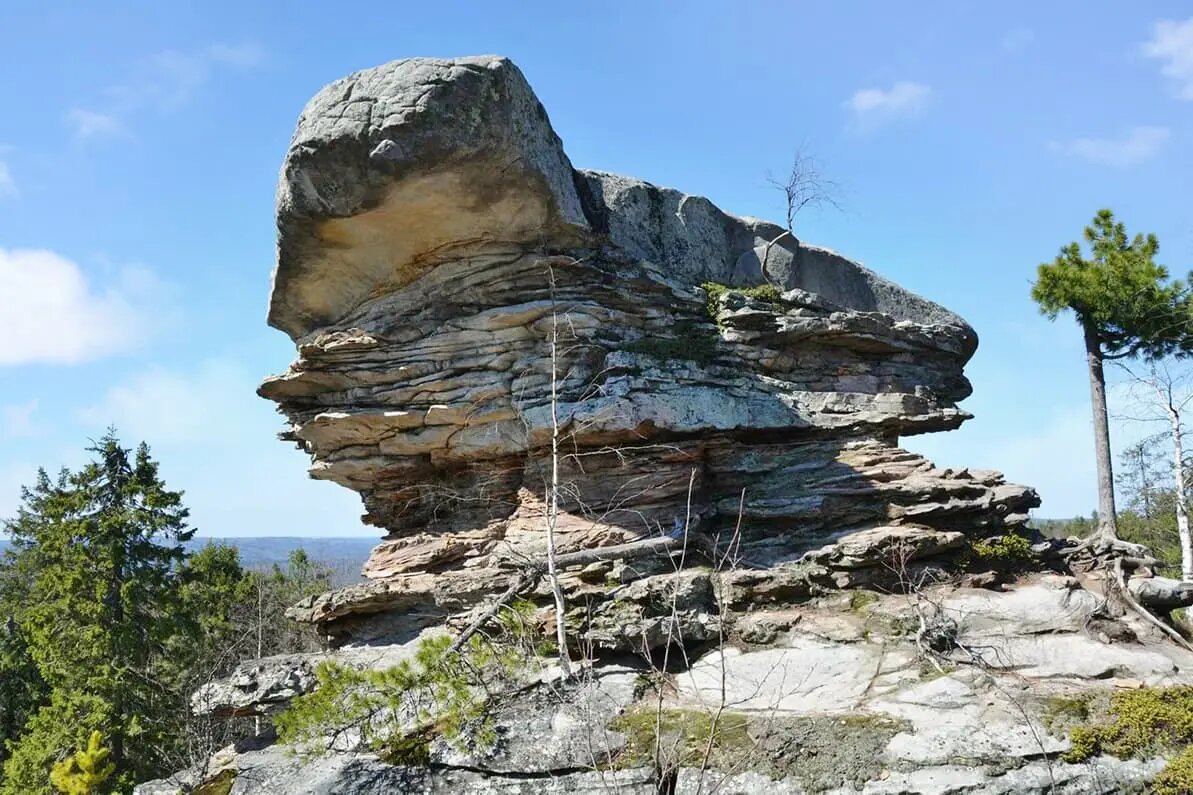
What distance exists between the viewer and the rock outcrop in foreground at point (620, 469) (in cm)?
897

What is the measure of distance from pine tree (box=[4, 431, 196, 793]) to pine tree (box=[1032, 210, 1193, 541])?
744 inches

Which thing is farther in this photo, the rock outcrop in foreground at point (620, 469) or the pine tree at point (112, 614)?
the pine tree at point (112, 614)

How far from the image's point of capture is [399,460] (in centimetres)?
1370

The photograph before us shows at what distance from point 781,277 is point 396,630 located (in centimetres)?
904

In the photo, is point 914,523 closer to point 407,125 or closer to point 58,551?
point 407,125

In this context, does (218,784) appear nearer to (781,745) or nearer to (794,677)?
(781,745)

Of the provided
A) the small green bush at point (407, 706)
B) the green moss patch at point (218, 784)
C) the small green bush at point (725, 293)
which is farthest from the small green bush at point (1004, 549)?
the green moss patch at point (218, 784)

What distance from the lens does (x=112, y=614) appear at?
55.0 ft

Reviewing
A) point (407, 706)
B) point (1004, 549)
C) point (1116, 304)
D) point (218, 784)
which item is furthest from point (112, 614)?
point (1116, 304)

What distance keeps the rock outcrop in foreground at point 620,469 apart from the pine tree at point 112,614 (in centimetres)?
595

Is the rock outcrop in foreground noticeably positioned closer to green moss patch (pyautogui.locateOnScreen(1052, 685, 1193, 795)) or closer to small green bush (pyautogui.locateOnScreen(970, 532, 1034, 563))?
small green bush (pyautogui.locateOnScreen(970, 532, 1034, 563))

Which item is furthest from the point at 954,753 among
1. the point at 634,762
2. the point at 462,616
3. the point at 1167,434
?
the point at 1167,434

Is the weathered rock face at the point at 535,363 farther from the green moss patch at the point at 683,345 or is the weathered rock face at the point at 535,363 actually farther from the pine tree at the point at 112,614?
the pine tree at the point at 112,614

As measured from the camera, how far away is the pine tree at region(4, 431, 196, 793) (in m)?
15.8
